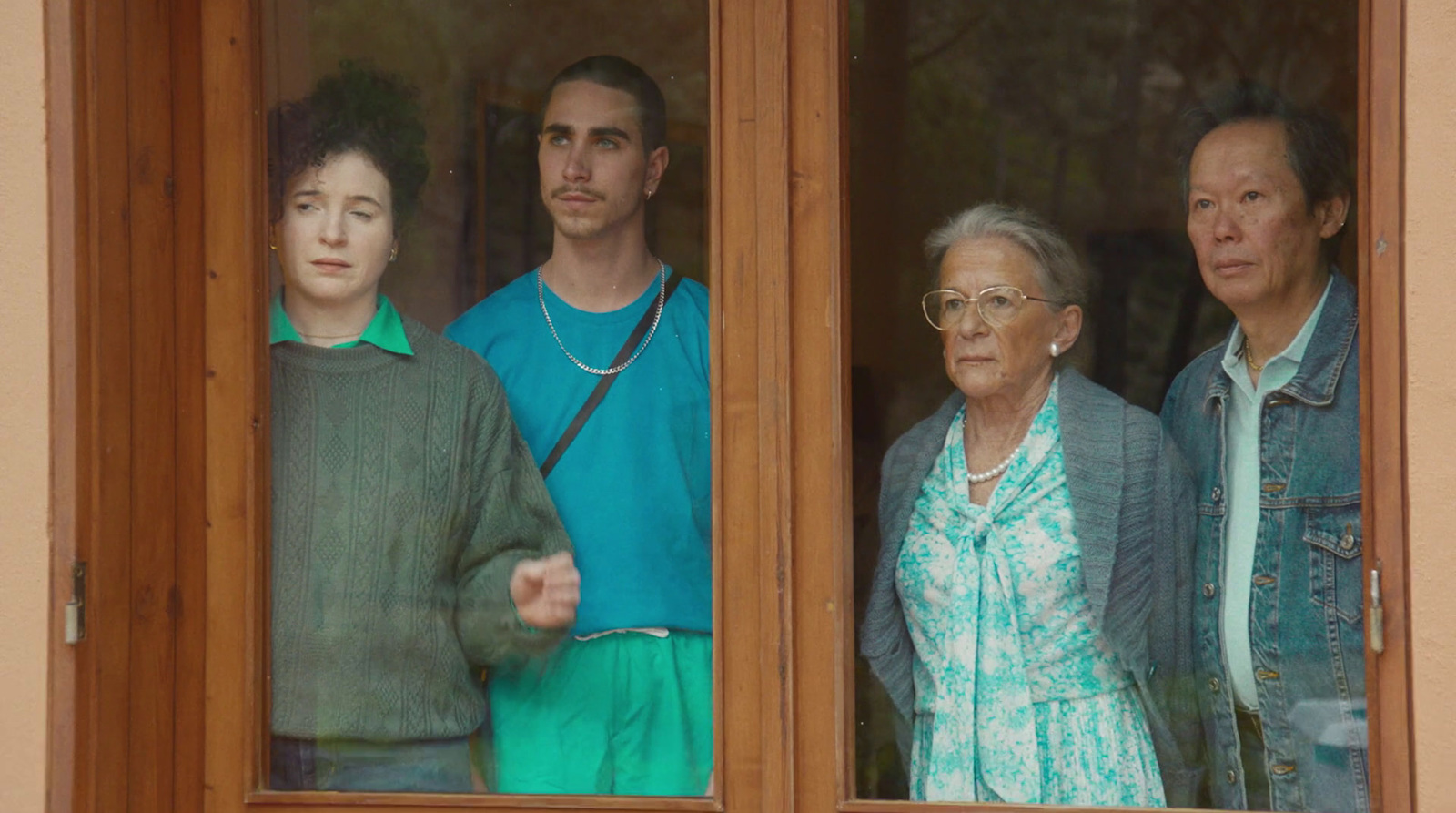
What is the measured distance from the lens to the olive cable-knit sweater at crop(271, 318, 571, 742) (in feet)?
10.7

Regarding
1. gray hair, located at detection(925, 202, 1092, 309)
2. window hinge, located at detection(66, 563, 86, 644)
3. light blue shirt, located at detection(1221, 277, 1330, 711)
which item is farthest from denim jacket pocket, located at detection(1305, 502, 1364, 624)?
window hinge, located at detection(66, 563, 86, 644)

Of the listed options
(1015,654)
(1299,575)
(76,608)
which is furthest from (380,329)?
(1299,575)

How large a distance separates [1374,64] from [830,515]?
4.19 ft

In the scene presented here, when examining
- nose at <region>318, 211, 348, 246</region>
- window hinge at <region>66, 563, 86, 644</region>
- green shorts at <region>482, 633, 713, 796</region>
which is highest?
nose at <region>318, 211, 348, 246</region>

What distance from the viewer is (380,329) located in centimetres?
335

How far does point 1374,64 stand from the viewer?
274 centimetres

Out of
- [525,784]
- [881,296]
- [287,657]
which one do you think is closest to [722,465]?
[881,296]

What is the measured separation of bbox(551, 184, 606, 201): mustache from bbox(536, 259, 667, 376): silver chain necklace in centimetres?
16

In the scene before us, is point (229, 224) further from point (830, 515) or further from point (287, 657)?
point (830, 515)

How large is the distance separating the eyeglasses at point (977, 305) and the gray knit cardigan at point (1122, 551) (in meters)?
0.16

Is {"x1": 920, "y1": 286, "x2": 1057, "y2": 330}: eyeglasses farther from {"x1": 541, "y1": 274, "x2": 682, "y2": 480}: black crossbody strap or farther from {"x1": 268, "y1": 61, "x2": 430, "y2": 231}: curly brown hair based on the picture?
{"x1": 268, "y1": 61, "x2": 430, "y2": 231}: curly brown hair

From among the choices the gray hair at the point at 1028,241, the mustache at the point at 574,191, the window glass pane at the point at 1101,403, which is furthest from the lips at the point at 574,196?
the gray hair at the point at 1028,241

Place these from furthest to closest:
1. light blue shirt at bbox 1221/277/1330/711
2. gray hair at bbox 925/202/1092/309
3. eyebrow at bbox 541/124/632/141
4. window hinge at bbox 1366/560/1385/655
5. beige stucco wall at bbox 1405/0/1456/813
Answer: eyebrow at bbox 541/124/632/141 → gray hair at bbox 925/202/1092/309 → light blue shirt at bbox 1221/277/1330/711 → window hinge at bbox 1366/560/1385/655 → beige stucco wall at bbox 1405/0/1456/813

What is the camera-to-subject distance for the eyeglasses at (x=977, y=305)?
10.3ft
